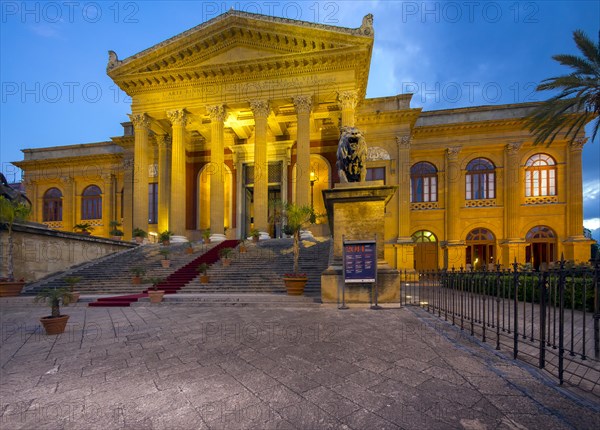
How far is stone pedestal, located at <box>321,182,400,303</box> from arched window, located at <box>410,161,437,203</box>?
16.9 metres

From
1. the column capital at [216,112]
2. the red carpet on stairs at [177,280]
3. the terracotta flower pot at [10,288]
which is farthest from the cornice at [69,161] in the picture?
the terracotta flower pot at [10,288]

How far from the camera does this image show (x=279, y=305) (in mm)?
9219

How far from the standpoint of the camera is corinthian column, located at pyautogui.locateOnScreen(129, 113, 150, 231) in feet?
71.4

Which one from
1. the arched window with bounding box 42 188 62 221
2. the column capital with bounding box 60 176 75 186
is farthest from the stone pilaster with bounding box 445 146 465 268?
the arched window with bounding box 42 188 62 221

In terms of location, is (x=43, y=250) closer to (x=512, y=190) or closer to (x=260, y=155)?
(x=260, y=155)

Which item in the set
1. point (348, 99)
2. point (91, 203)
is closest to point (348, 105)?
point (348, 99)

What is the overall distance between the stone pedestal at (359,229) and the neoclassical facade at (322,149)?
1070 cm

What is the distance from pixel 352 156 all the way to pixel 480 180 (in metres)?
19.0

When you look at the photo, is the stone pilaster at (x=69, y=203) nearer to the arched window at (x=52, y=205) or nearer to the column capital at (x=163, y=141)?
the arched window at (x=52, y=205)

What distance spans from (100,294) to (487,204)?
25.3m

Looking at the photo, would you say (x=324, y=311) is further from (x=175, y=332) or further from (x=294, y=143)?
(x=294, y=143)

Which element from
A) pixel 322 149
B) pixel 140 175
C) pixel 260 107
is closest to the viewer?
pixel 260 107

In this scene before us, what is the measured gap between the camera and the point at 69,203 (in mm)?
30094

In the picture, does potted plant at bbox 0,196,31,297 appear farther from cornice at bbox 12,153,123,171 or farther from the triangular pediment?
cornice at bbox 12,153,123,171
